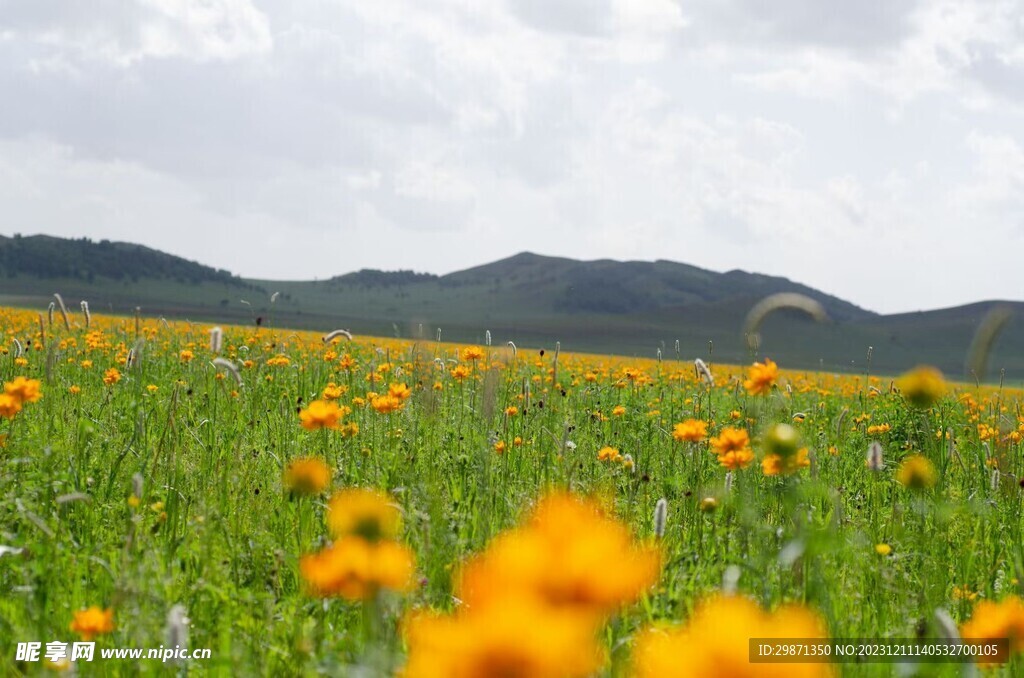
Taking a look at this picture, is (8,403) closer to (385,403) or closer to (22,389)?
(22,389)

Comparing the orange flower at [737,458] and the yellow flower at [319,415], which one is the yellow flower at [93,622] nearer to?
the yellow flower at [319,415]

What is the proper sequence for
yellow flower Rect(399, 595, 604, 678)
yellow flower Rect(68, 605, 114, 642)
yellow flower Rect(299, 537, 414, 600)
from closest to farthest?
1. yellow flower Rect(399, 595, 604, 678)
2. yellow flower Rect(299, 537, 414, 600)
3. yellow flower Rect(68, 605, 114, 642)

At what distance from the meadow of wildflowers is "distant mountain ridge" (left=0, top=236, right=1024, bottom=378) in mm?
52715

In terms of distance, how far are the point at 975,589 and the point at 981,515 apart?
32 cm

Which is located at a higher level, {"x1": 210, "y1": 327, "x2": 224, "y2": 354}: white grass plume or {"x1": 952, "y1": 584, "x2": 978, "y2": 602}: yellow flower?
{"x1": 210, "y1": 327, "x2": 224, "y2": 354}: white grass plume

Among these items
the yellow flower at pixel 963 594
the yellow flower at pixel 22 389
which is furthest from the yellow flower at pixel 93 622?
the yellow flower at pixel 963 594

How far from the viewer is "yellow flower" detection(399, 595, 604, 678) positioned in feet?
2.77

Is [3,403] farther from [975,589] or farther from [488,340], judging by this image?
[975,589]

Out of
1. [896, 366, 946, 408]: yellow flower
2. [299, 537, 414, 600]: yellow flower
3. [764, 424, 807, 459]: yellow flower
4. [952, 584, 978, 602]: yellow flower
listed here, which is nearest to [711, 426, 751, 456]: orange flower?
[896, 366, 946, 408]: yellow flower

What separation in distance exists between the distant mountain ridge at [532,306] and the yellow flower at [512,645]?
56023 mm

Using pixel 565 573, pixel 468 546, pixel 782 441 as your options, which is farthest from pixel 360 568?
pixel 468 546

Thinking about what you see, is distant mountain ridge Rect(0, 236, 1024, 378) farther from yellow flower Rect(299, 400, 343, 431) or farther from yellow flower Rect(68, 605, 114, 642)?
yellow flower Rect(68, 605, 114, 642)

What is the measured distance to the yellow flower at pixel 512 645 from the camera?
84 cm

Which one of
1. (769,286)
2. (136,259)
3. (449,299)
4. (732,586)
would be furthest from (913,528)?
(769,286)
